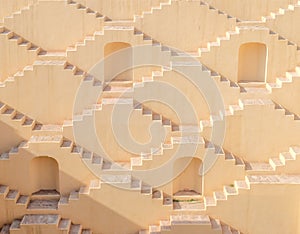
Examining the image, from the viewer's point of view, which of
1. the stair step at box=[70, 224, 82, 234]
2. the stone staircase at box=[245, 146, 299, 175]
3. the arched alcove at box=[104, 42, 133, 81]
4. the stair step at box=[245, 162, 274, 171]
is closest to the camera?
the stair step at box=[70, 224, 82, 234]

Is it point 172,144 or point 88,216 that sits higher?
point 172,144

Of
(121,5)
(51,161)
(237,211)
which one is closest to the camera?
(237,211)

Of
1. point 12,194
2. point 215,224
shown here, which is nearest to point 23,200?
point 12,194

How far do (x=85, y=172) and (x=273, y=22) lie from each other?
18.6ft

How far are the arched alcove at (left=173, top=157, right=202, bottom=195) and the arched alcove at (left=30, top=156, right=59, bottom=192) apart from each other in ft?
9.02

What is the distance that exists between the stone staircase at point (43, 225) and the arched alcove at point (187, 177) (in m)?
2.27

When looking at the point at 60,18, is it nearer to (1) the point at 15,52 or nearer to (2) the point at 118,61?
(1) the point at 15,52

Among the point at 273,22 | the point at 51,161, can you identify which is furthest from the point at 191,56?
the point at 51,161

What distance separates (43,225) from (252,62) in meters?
6.29

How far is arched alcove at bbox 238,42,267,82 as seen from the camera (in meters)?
12.7

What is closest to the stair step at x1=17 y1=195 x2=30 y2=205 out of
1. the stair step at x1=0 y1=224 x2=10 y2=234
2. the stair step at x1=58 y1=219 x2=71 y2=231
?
the stair step at x1=0 y1=224 x2=10 y2=234

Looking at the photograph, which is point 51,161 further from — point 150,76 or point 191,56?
point 191,56

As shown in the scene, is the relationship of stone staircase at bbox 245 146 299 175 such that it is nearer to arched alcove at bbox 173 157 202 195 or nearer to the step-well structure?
the step-well structure

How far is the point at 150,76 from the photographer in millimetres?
12375
